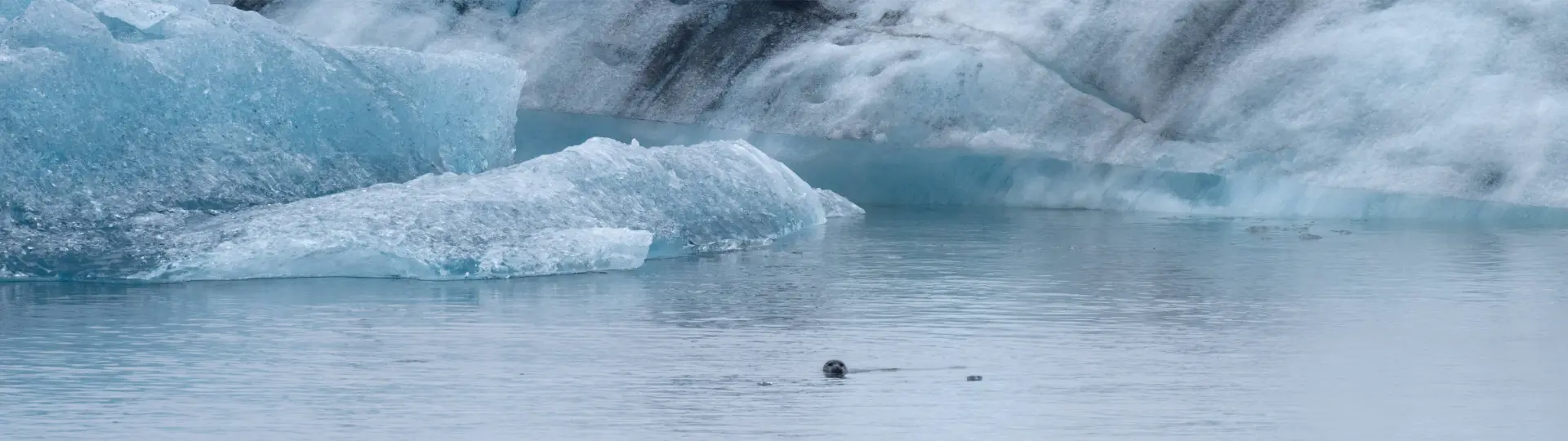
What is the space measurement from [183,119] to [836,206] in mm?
3820

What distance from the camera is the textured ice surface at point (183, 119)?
24.2 feet

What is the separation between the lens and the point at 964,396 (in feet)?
14.4

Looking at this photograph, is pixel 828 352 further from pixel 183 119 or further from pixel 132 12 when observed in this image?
pixel 132 12

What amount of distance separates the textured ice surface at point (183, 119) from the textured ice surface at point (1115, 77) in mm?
2830

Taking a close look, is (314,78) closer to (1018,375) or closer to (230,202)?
(230,202)

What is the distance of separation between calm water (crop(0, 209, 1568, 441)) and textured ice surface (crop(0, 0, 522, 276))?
0.60 m

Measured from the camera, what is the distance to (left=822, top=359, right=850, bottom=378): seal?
4.67 metres

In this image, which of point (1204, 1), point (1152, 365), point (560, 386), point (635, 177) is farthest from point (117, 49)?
point (1204, 1)

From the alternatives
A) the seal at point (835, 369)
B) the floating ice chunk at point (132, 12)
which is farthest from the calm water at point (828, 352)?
the floating ice chunk at point (132, 12)

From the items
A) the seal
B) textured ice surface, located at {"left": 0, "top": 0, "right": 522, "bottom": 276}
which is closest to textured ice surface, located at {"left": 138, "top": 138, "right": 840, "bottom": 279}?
textured ice surface, located at {"left": 0, "top": 0, "right": 522, "bottom": 276}

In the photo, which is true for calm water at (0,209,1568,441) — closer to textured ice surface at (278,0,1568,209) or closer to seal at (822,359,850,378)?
seal at (822,359,850,378)

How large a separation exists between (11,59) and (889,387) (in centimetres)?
435

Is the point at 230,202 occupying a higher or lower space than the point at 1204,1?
lower

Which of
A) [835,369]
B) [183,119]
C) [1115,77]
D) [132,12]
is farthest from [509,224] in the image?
[1115,77]
